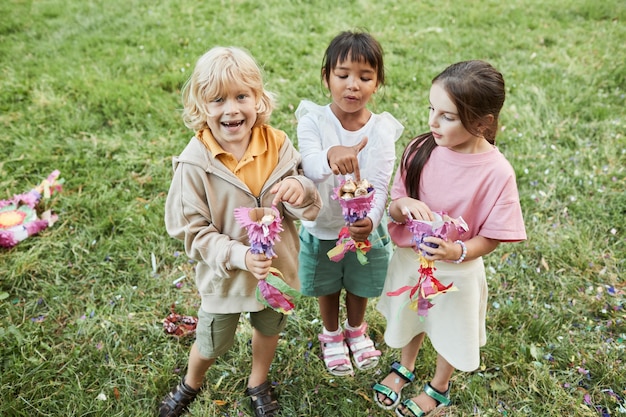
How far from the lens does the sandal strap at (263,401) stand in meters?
2.32

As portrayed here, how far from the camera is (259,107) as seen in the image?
187 cm

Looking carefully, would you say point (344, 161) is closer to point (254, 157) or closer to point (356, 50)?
point (254, 157)

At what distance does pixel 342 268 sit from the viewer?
2346 millimetres

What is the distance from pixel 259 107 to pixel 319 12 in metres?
4.81

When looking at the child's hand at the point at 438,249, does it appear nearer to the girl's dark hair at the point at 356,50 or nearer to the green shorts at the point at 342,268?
the green shorts at the point at 342,268

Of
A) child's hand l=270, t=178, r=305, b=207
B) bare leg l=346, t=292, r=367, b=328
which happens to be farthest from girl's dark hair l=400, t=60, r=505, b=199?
bare leg l=346, t=292, r=367, b=328

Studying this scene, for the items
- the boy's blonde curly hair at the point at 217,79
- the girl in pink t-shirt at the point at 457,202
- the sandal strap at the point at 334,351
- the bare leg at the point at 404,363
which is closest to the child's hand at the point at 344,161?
the girl in pink t-shirt at the point at 457,202

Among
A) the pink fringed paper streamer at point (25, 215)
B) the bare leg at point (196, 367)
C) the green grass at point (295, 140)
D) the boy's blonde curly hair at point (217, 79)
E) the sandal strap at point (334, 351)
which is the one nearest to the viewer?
the boy's blonde curly hair at point (217, 79)

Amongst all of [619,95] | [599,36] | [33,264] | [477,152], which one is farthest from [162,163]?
[599,36]

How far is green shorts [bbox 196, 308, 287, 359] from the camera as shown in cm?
204

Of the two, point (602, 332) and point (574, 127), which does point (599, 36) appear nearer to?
point (574, 127)

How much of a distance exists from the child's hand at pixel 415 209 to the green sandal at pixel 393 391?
100cm

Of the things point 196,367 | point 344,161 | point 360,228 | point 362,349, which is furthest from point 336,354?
point 344,161

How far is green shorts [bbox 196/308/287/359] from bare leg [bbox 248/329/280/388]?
0.08 m
